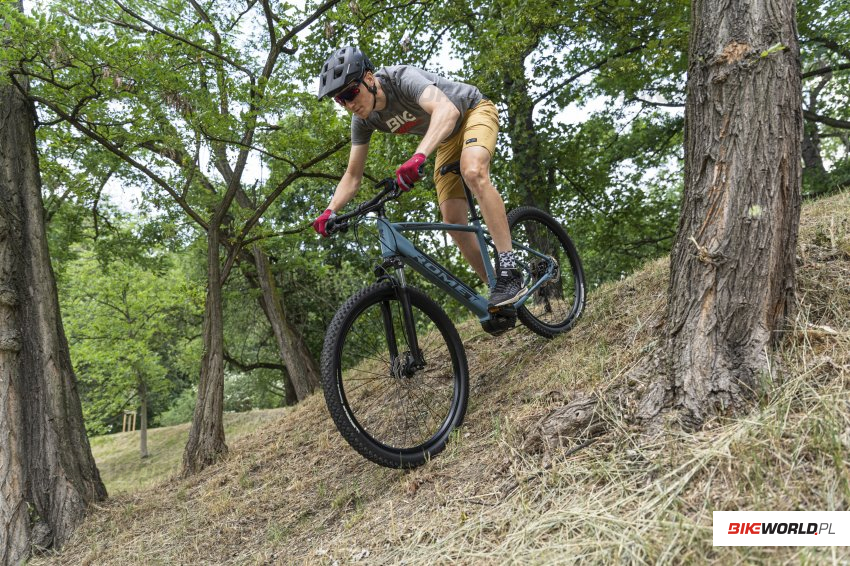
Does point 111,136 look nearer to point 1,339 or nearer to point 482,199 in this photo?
point 1,339

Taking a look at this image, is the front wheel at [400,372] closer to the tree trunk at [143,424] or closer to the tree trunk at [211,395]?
the tree trunk at [211,395]

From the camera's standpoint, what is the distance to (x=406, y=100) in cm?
339

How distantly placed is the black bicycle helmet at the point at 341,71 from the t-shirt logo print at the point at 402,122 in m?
0.45

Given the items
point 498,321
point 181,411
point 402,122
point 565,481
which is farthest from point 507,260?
point 181,411

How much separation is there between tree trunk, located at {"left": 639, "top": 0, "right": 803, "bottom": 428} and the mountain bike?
1.31m

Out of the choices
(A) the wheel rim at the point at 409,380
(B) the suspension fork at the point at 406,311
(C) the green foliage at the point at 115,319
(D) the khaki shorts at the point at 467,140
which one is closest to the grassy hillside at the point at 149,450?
(C) the green foliage at the point at 115,319

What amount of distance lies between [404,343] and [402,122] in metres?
1.50

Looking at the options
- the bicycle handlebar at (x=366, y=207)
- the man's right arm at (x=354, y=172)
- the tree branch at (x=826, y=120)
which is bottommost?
the bicycle handlebar at (x=366, y=207)

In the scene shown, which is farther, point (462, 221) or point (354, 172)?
point (462, 221)

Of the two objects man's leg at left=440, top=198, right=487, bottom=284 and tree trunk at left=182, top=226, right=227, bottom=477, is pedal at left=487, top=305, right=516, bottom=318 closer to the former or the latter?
man's leg at left=440, top=198, right=487, bottom=284

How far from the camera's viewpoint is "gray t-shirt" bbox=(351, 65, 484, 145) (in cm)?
332

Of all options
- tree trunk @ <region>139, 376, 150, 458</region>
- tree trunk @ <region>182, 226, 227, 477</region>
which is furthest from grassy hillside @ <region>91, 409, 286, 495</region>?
tree trunk @ <region>182, 226, 227, 477</region>

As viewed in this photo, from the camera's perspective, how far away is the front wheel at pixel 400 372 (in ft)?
9.20

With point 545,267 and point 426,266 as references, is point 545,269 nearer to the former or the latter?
point 545,267
